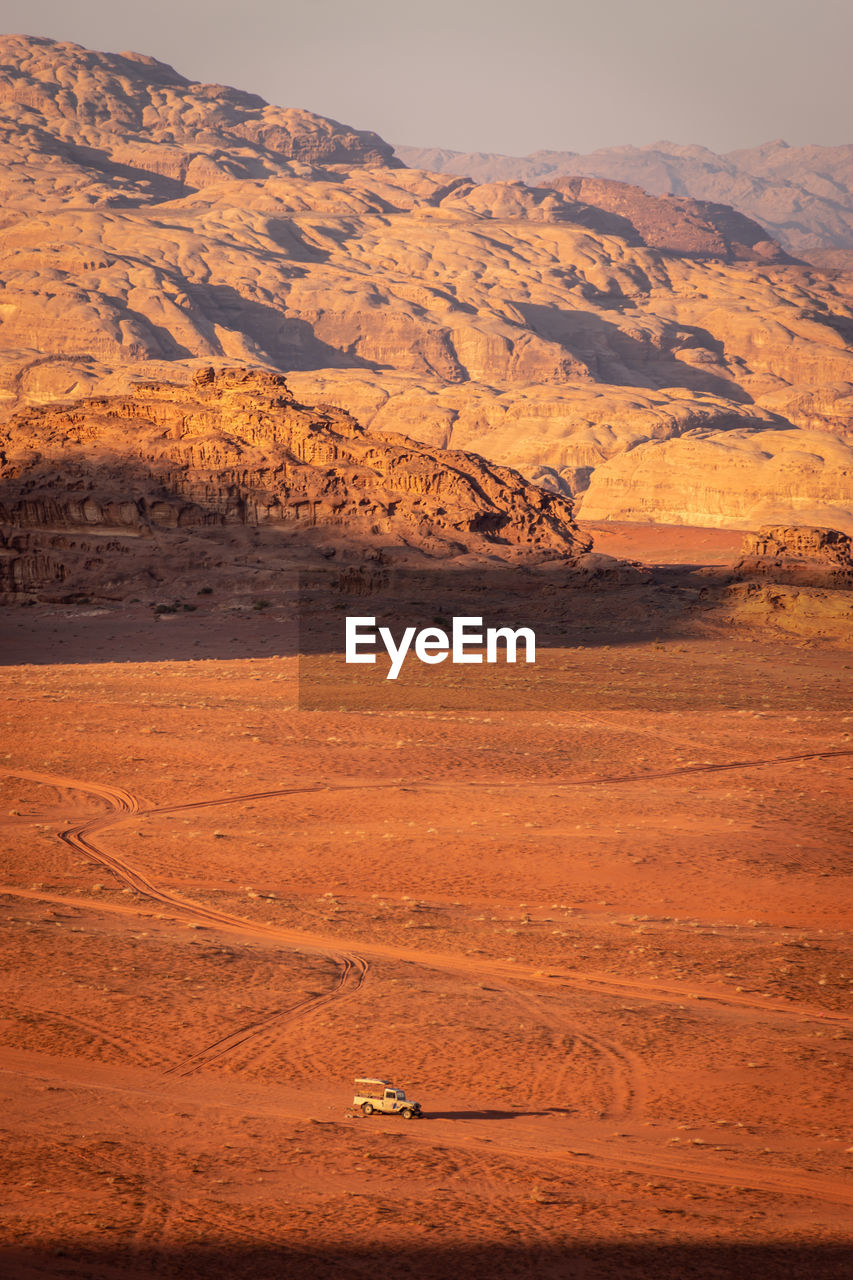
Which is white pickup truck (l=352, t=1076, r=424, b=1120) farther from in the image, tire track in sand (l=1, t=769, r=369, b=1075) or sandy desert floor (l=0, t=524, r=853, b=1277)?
tire track in sand (l=1, t=769, r=369, b=1075)

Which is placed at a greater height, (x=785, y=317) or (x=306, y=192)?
(x=306, y=192)

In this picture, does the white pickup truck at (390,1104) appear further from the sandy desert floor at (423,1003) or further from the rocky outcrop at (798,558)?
the rocky outcrop at (798,558)

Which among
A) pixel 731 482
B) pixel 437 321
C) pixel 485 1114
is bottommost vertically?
pixel 485 1114

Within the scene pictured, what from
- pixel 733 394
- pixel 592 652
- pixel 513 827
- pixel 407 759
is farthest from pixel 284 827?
pixel 733 394

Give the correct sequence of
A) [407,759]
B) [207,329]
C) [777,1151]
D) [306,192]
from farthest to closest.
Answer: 1. [306,192]
2. [207,329]
3. [407,759]
4. [777,1151]

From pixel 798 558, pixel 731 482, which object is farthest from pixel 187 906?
pixel 731 482

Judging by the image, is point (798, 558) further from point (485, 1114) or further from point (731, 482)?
point (485, 1114)

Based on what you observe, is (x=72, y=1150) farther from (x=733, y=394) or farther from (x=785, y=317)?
(x=785, y=317)

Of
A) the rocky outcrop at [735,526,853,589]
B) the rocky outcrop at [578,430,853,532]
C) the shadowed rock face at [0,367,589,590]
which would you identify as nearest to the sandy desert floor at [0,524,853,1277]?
the rocky outcrop at [735,526,853,589]
